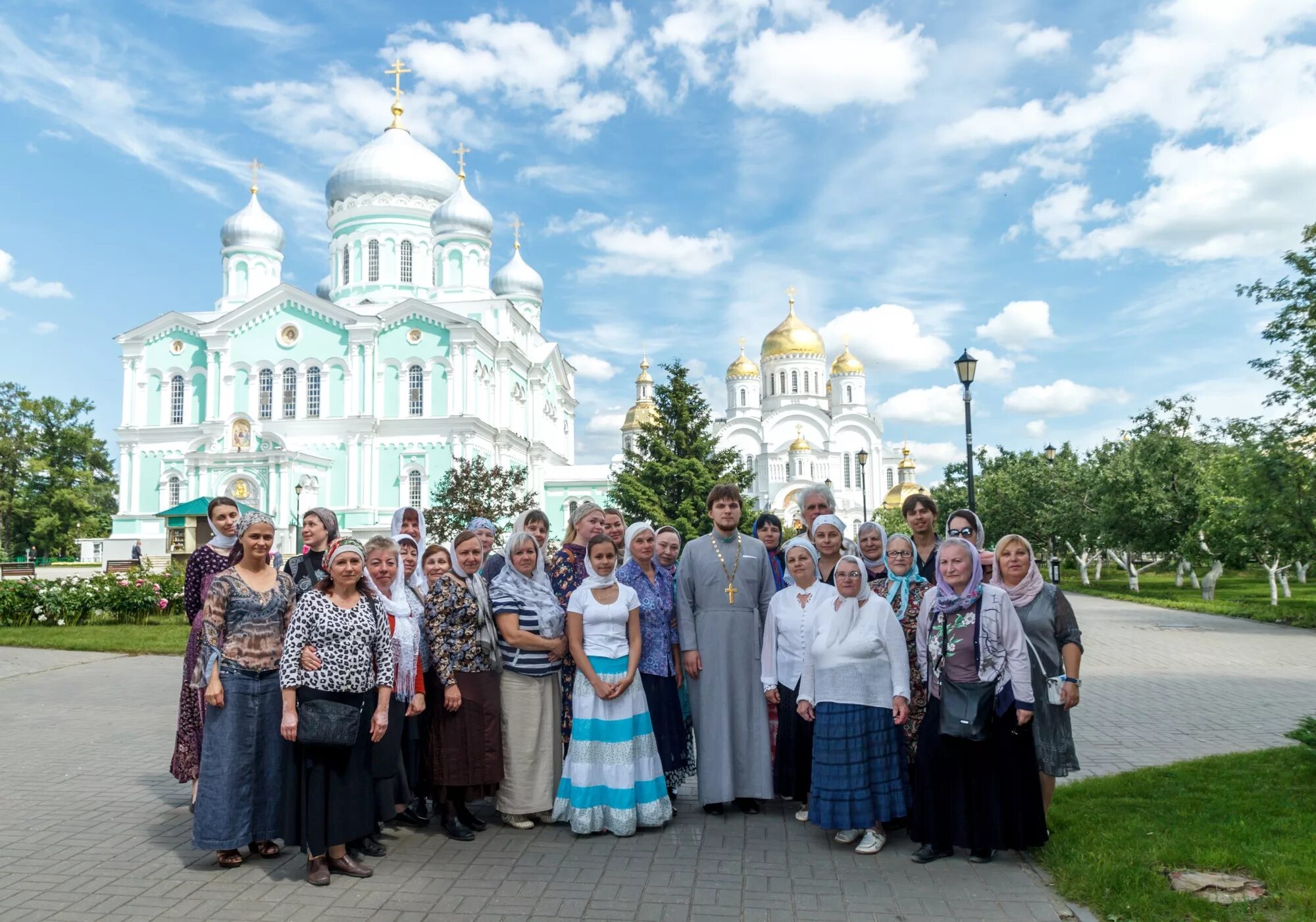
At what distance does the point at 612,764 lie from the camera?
18.5 feet

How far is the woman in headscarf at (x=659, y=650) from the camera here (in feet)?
19.8

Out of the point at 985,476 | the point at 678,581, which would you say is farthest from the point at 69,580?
the point at 985,476

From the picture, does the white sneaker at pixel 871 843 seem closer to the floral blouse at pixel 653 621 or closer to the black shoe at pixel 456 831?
the floral blouse at pixel 653 621

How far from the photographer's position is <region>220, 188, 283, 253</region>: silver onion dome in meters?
46.5

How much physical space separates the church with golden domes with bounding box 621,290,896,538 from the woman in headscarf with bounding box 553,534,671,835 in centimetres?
5287

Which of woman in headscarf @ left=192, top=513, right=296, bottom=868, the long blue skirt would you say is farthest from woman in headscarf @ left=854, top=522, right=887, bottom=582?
woman in headscarf @ left=192, top=513, right=296, bottom=868

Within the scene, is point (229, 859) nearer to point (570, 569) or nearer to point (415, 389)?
point (570, 569)

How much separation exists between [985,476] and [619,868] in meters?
48.5

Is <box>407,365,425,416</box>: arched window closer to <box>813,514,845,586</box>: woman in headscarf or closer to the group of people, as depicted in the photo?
the group of people

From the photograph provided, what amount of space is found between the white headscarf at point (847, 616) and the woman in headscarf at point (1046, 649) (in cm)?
68

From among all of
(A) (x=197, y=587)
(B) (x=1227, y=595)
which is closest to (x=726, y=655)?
(A) (x=197, y=587)

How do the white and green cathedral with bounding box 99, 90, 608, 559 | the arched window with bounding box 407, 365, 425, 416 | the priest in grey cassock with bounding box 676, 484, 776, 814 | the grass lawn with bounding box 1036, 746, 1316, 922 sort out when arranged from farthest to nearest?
the arched window with bounding box 407, 365, 425, 416, the white and green cathedral with bounding box 99, 90, 608, 559, the priest in grey cassock with bounding box 676, 484, 776, 814, the grass lawn with bounding box 1036, 746, 1316, 922

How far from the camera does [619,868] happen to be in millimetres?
5062

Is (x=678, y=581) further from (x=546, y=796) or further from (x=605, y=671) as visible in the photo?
(x=546, y=796)
